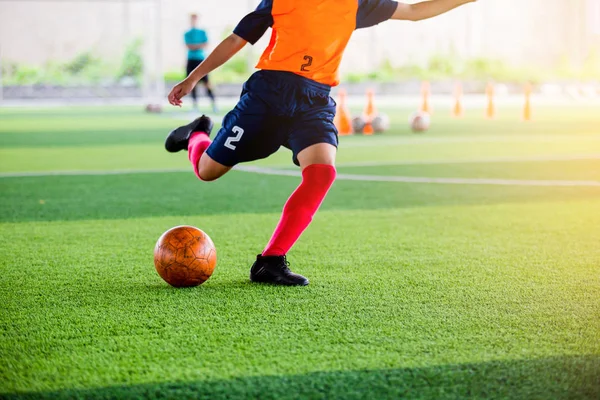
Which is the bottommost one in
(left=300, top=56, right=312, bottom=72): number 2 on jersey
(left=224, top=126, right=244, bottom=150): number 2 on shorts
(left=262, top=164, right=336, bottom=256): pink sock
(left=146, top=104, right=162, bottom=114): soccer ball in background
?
(left=146, top=104, right=162, bottom=114): soccer ball in background

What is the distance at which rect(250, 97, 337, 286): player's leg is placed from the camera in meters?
4.50

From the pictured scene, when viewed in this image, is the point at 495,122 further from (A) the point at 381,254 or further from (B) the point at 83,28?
(B) the point at 83,28

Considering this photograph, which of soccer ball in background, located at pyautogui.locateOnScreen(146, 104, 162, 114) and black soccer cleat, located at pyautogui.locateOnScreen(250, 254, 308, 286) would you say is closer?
black soccer cleat, located at pyautogui.locateOnScreen(250, 254, 308, 286)

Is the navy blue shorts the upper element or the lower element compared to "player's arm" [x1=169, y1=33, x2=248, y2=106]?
lower

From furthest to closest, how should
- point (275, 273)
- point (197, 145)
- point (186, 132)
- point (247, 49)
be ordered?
1. point (247, 49)
2. point (186, 132)
3. point (197, 145)
4. point (275, 273)

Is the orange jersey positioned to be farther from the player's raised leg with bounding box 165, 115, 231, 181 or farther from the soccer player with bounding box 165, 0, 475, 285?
the player's raised leg with bounding box 165, 115, 231, 181

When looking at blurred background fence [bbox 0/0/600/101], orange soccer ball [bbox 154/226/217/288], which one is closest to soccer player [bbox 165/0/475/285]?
A: orange soccer ball [bbox 154/226/217/288]

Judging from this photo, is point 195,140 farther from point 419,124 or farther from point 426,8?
point 419,124


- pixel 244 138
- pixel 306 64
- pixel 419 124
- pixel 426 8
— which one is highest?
pixel 426 8

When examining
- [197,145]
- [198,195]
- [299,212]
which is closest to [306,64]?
[299,212]

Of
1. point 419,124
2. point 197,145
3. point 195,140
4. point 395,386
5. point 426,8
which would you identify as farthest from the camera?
point 419,124

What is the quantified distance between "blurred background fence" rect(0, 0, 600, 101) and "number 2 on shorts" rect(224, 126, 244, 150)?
28820 millimetres

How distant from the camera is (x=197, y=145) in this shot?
5293 mm

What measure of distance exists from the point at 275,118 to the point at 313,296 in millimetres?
1034
